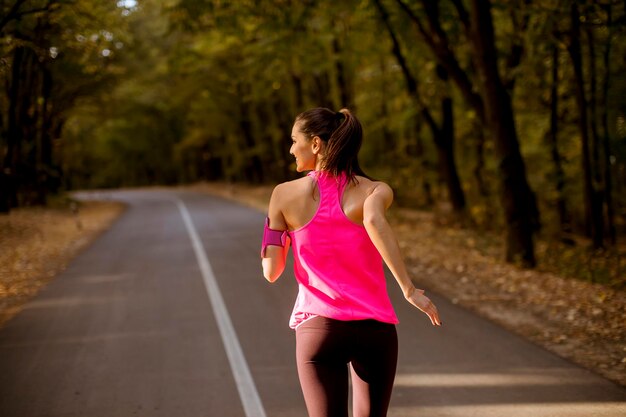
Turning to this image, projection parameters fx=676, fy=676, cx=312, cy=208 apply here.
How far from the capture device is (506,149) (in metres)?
13.5

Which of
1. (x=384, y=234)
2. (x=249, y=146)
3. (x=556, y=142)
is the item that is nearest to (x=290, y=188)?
(x=384, y=234)

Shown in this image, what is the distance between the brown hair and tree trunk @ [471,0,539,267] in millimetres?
11089

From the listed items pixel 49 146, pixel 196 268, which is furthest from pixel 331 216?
pixel 49 146

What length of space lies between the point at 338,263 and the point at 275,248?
296mm

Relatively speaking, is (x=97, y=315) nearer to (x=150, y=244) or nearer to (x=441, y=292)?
(x=441, y=292)

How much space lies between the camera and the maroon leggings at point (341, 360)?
2.77 meters

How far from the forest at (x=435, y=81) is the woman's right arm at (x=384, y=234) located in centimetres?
895

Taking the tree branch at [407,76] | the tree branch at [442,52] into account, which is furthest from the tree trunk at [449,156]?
the tree branch at [442,52]

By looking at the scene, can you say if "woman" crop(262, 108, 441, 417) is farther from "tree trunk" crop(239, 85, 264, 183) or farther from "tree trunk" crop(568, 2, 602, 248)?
"tree trunk" crop(239, 85, 264, 183)

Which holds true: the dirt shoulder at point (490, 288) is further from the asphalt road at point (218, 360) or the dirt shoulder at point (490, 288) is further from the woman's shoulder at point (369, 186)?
the woman's shoulder at point (369, 186)

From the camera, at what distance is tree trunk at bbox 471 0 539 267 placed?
13.2 meters

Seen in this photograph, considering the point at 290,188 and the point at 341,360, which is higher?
the point at 290,188

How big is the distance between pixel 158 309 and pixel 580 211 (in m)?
17.4

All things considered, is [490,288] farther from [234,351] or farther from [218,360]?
[218,360]
